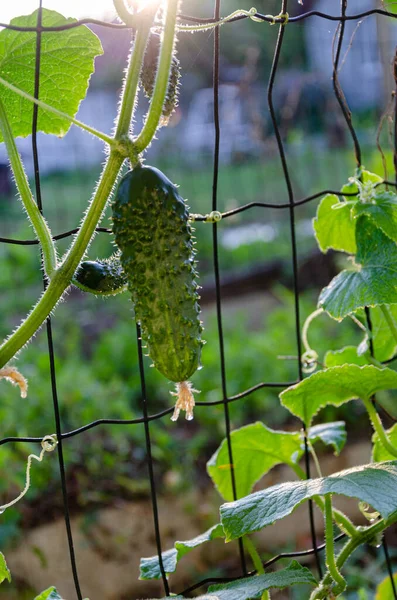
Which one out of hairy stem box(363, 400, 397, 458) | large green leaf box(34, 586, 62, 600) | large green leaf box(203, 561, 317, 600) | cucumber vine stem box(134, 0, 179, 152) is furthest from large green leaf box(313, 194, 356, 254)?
large green leaf box(34, 586, 62, 600)

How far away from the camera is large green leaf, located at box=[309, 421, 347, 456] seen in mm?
1480

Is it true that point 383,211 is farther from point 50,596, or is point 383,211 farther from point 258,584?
point 50,596

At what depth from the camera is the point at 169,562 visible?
133cm

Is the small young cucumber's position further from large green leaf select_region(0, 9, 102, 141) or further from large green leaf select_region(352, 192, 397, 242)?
large green leaf select_region(352, 192, 397, 242)

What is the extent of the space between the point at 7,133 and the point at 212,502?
202cm

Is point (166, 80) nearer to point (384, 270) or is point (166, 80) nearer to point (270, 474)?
point (384, 270)

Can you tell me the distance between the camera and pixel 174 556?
1.34 m

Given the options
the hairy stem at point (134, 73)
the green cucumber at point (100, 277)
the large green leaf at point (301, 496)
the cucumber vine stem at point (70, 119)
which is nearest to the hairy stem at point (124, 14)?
the hairy stem at point (134, 73)

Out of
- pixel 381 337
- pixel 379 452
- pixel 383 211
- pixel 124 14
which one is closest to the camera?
pixel 124 14

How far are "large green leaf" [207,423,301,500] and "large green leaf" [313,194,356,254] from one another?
39 centimetres

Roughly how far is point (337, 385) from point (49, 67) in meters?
0.74

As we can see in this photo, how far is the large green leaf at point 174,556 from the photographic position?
1.27 meters

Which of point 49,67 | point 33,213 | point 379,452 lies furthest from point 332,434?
point 49,67

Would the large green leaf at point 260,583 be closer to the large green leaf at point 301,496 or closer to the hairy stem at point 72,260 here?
the large green leaf at point 301,496
